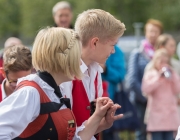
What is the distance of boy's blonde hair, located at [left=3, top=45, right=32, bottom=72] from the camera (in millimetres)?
4305

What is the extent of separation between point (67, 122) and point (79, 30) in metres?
0.81

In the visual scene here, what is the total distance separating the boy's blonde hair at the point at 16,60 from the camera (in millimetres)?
Answer: 4305

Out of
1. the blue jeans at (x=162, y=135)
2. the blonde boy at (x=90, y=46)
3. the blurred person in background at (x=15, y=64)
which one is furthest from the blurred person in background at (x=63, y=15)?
the blonde boy at (x=90, y=46)

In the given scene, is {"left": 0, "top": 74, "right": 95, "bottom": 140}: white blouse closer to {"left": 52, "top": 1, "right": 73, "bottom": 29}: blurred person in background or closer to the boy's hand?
the boy's hand

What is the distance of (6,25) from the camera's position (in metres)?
58.7

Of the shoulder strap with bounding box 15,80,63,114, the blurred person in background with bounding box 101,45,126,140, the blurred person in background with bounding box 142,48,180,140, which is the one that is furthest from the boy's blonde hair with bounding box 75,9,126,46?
the blurred person in background with bounding box 142,48,180,140

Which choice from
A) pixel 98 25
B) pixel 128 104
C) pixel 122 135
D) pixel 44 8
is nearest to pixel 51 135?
pixel 98 25

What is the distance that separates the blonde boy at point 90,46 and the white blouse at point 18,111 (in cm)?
61

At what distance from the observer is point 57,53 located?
345cm

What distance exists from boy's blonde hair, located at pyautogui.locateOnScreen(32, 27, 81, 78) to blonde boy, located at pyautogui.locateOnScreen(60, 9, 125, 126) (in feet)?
1.49

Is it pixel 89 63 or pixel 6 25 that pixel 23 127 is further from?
pixel 6 25

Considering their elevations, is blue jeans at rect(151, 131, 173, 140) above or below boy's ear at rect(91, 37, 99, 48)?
below

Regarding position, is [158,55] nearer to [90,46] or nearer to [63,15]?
[63,15]

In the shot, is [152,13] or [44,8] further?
[44,8]
